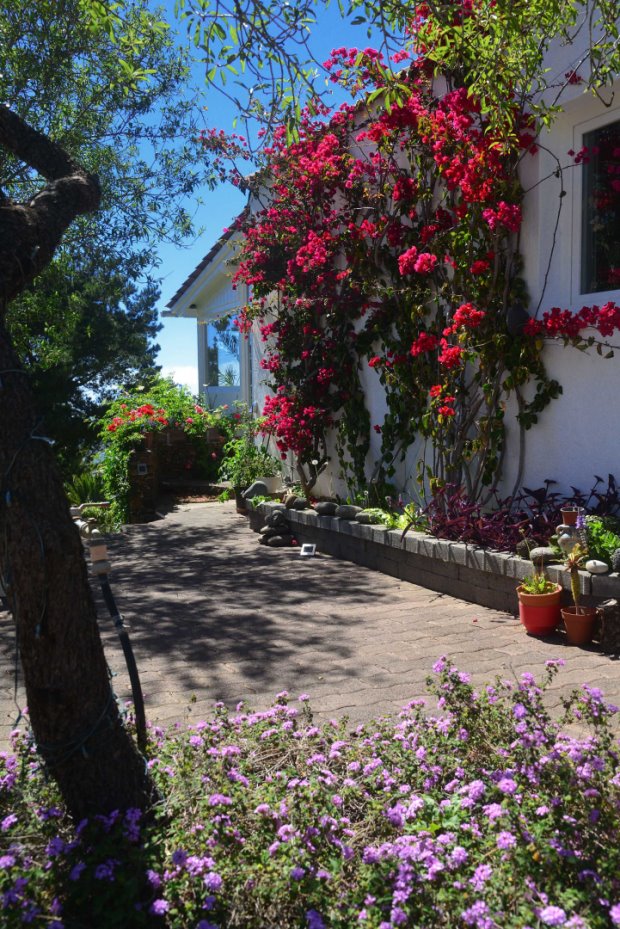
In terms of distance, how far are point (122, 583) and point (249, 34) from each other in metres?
5.07

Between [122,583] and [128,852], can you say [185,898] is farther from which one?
[122,583]

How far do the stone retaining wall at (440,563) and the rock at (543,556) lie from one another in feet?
0.31

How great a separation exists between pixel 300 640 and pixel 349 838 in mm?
3032

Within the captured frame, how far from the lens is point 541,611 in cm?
559

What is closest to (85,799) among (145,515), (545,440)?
(545,440)

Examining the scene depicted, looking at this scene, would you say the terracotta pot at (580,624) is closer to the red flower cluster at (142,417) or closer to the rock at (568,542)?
the rock at (568,542)

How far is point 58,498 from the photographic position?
272 cm

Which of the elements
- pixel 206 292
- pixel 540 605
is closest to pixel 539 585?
pixel 540 605

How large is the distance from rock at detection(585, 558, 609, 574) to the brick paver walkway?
503 mm

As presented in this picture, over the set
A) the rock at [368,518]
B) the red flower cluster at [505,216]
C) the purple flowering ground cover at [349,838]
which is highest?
the red flower cluster at [505,216]

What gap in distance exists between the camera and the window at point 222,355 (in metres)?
18.2

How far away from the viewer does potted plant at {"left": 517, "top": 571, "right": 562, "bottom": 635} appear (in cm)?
557

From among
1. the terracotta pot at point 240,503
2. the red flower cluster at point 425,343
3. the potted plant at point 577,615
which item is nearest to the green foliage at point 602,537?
the potted plant at point 577,615

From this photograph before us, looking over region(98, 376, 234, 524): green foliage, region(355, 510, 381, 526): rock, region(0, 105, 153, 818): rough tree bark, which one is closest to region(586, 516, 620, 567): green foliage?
region(355, 510, 381, 526): rock
